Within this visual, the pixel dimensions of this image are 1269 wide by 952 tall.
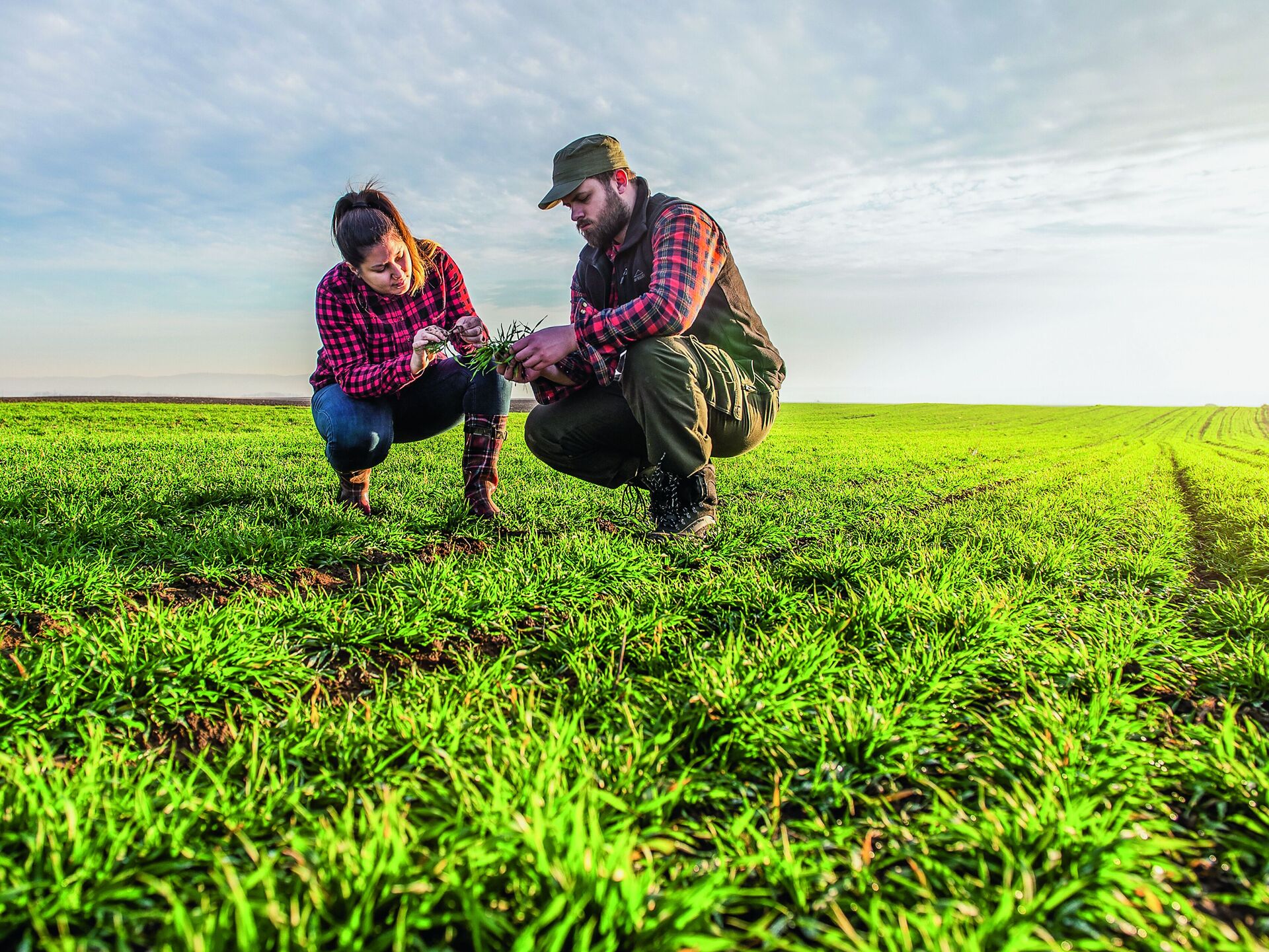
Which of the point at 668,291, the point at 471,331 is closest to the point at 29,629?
the point at 471,331

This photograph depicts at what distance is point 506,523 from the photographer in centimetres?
457

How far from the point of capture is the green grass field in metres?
1.20

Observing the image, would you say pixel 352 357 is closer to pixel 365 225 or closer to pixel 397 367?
pixel 397 367

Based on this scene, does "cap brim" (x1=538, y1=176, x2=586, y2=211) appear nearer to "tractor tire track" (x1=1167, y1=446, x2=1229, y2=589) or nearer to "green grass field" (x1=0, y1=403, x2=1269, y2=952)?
"green grass field" (x1=0, y1=403, x2=1269, y2=952)

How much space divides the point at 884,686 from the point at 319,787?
1.56 meters

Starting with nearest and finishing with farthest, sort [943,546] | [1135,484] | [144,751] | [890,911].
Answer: [890,911], [144,751], [943,546], [1135,484]

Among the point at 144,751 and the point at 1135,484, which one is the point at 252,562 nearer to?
the point at 144,751

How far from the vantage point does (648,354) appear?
3.80 metres

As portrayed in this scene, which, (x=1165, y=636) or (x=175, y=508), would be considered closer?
(x=1165, y=636)

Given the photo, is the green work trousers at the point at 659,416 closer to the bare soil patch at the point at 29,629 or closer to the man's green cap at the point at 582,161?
the man's green cap at the point at 582,161

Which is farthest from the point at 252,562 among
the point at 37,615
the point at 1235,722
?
the point at 1235,722

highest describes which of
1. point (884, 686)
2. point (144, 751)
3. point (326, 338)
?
point (326, 338)

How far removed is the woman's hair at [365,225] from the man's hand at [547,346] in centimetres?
102

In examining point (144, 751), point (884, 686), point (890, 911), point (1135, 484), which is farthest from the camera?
point (1135, 484)
